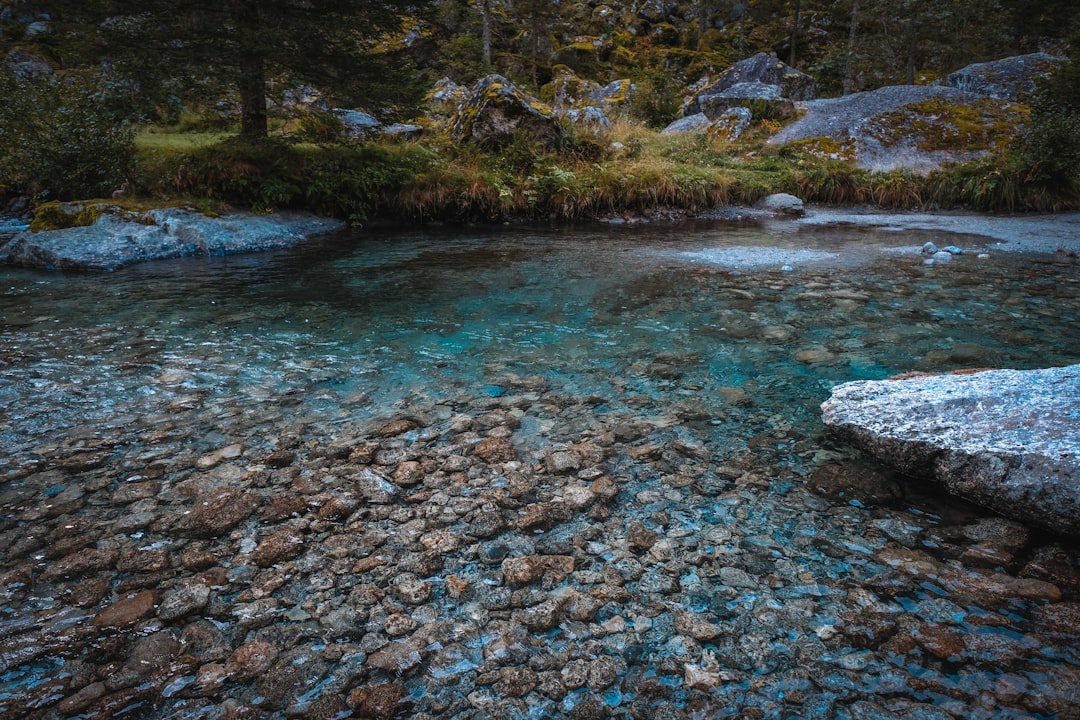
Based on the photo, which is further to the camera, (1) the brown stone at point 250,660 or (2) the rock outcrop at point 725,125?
(2) the rock outcrop at point 725,125

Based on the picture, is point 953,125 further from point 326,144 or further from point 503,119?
point 326,144

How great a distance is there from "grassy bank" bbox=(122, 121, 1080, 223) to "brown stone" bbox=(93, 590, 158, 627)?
10.5 meters

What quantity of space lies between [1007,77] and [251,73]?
23860 millimetres

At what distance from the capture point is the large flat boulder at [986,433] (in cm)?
261

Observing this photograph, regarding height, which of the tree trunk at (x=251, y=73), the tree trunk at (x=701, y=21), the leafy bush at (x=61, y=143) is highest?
the tree trunk at (x=701, y=21)

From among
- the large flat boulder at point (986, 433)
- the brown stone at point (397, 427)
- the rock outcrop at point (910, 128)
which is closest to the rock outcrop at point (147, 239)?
the brown stone at point (397, 427)

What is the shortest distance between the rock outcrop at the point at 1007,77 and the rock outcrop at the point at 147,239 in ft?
71.5

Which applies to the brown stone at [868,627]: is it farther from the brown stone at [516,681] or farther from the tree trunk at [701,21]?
the tree trunk at [701,21]

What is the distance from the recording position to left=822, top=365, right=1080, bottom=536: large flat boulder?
261cm

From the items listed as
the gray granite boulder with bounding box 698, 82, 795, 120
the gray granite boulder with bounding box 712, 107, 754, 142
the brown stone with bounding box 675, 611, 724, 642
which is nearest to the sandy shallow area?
the gray granite boulder with bounding box 712, 107, 754, 142

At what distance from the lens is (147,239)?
9367mm

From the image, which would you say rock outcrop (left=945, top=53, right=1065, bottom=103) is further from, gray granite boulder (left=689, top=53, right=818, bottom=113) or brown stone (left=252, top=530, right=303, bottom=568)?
brown stone (left=252, top=530, right=303, bottom=568)

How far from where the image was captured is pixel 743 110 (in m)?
19.3

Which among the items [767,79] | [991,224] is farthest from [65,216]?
[767,79]
